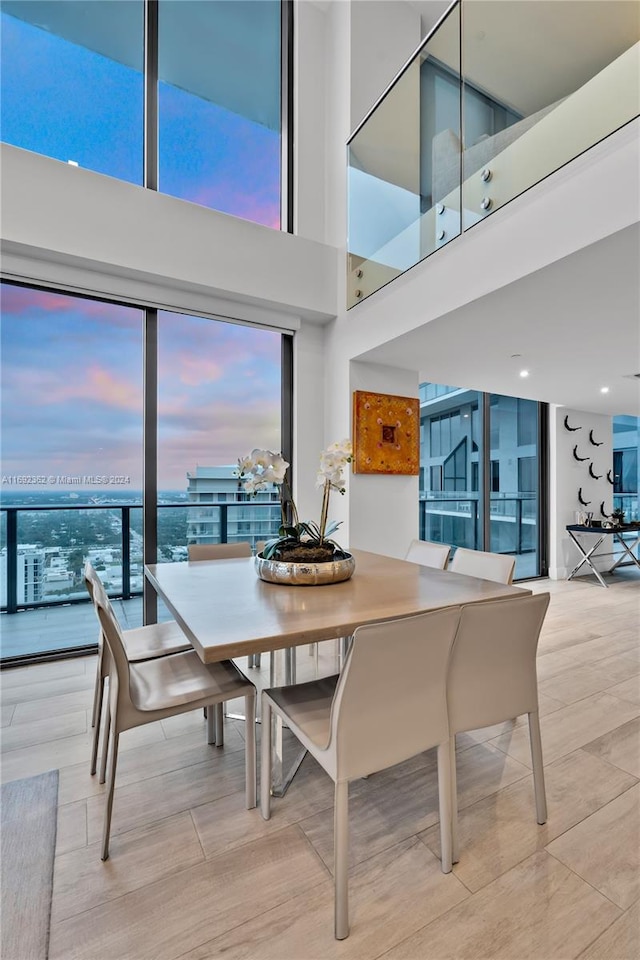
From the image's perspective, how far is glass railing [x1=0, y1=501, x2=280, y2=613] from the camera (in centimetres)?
323

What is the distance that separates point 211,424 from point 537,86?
2965 millimetres

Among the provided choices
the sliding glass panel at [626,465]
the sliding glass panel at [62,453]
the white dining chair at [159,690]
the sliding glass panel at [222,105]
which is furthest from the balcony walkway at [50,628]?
the sliding glass panel at [626,465]

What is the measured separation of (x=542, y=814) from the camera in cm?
161

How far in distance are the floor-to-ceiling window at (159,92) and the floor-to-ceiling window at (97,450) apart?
1066 millimetres

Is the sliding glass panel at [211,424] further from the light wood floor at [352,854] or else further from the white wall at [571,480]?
the white wall at [571,480]

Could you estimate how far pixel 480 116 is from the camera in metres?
2.71

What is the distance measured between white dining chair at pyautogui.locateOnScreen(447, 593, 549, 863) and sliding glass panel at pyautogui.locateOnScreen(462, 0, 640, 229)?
6.82ft

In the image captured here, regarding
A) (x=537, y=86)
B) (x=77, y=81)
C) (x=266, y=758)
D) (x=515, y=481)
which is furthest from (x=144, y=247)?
(x=515, y=481)

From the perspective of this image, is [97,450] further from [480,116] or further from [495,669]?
[480,116]

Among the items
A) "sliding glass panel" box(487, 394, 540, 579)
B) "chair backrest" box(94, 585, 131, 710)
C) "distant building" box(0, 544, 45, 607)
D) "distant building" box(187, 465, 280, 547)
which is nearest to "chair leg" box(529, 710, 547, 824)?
"chair backrest" box(94, 585, 131, 710)

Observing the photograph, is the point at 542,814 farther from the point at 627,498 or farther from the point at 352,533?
the point at 627,498

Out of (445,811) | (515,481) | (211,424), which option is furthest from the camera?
(515,481)

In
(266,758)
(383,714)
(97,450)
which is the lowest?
(266,758)

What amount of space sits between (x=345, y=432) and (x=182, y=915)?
3061mm
